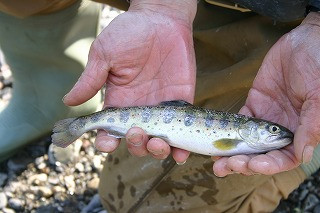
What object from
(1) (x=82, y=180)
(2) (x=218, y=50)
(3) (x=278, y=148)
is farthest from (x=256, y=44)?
(1) (x=82, y=180)

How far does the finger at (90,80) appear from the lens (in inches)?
91.3

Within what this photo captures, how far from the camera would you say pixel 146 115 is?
2.31 metres

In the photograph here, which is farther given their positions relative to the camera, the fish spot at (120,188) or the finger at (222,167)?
the fish spot at (120,188)

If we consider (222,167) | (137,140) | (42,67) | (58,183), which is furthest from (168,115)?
(42,67)

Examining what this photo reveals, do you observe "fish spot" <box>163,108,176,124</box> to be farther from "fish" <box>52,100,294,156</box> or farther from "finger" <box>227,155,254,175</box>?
"finger" <box>227,155,254,175</box>

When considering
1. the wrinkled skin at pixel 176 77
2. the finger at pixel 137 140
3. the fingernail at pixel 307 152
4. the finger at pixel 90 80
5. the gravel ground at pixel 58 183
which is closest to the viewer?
the fingernail at pixel 307 152

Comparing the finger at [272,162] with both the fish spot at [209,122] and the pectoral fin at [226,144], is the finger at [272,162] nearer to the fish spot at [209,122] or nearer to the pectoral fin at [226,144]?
the pectoral fin at [226,144]

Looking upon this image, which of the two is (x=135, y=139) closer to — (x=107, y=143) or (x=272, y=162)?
(x=107, y=143)

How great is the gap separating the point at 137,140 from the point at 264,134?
472 mm

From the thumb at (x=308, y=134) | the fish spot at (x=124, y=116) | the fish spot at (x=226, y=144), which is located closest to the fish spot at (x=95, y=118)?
the fish spot at (x=124, y=116)

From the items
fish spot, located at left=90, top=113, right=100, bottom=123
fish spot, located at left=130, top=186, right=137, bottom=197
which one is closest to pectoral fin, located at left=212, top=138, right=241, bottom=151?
fish spot, located at left=90, top=113, right=100, bottom=123

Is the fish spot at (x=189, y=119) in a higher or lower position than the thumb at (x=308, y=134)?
lower

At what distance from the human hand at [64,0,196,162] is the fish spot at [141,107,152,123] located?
0.07 meters

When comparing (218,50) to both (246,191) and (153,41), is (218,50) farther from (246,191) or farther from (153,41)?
(246,191)
